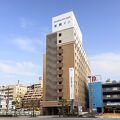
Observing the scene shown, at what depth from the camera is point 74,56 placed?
393 feet

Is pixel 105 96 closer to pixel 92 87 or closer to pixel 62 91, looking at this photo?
pixel 92 87

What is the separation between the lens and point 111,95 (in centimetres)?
14288

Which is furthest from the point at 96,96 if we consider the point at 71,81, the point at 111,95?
the point at 71,81

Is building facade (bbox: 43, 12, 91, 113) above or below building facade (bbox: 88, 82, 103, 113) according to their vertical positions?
above

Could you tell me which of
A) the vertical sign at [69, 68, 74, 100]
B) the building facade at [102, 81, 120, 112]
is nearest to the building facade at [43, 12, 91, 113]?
the vertical sign at [69, 68, 74, 100]

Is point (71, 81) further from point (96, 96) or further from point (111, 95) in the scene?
point (111, 95)

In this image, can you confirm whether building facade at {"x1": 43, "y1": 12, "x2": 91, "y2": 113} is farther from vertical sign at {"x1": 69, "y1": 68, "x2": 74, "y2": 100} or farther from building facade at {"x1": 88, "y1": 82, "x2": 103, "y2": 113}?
building facade at {"x1": 88, "y1": 82, "x2": 103, "y2": 113}

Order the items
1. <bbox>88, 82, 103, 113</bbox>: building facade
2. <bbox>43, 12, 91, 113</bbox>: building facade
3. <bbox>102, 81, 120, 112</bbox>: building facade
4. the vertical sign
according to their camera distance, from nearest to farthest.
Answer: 1. the vertical sign
2. <bbox>43, 12, 91, 113</bbox>: building facade
3. <bbox>88, 82, 103, 113</bbox>: building facade
4. <bbox>102, 81, 120, 112</bbox>: building facade

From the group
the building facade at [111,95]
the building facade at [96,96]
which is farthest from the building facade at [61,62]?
the building facade at [111,95]

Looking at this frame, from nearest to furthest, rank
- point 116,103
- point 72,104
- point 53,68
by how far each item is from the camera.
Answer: point 72,104 → point 53,68 → point 116,103

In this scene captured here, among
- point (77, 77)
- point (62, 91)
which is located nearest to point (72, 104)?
point (62, 91)

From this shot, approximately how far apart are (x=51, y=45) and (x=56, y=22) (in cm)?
1259

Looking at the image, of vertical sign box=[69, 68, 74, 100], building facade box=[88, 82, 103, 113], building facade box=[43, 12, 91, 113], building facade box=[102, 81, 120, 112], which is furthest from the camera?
building facade box=[102, 81, 120, 112]

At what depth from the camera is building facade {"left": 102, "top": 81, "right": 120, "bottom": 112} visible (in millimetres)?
140750
